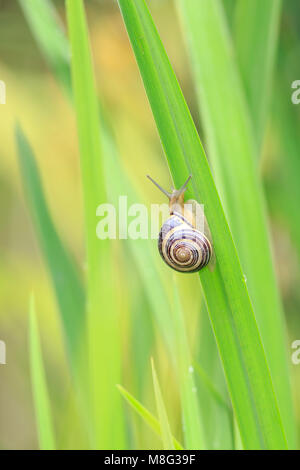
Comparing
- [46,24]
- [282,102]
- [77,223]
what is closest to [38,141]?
[77,223]

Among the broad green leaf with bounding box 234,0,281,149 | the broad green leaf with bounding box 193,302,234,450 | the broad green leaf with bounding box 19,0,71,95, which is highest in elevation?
the broad green leaf with bounding box 19,0,71,95

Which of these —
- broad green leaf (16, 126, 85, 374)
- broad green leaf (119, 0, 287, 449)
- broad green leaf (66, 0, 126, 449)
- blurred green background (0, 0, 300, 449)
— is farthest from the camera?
blurred green background (0, 0, 300, 449)

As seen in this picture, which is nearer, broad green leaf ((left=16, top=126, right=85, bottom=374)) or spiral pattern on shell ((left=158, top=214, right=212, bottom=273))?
spiral pattern on shell ((left=158, top=214, right=212, bottom=273))

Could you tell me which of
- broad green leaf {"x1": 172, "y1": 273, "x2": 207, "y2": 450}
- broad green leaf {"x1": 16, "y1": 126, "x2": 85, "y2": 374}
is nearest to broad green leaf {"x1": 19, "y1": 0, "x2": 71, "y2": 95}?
broad green leaf {"x1": 16, "y1": 126, "x2": 85, "y2": 374}

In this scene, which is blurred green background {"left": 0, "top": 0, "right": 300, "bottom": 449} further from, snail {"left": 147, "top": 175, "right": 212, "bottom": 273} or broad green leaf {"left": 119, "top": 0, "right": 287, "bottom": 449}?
broad green leaf {"left": 119, "top": 0, "right": 287, "bottom": 449}

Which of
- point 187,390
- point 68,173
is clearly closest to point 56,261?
point 187,390

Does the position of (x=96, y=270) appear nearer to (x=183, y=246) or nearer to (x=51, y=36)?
(x=183, y=246)
